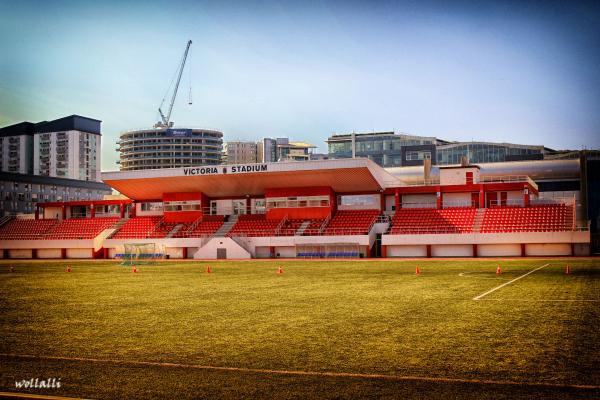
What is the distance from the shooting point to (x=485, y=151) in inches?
6137

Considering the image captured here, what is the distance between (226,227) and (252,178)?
27.1 feet

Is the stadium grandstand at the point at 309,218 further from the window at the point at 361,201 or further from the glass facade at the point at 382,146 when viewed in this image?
the glass facade at the point at 382,146

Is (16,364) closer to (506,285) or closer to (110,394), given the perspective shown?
(110,394)

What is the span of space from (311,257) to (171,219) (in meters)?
24.5

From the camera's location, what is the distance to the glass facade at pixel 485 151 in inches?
6024

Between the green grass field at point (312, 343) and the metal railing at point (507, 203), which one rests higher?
the metal railing at point (507, 203)

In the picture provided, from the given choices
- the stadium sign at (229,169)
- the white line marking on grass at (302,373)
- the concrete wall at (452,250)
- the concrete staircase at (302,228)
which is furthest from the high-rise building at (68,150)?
the white line marking on grass at (302,373)

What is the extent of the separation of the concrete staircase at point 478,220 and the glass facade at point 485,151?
304ft

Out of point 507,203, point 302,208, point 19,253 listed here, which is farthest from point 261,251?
point 19,253

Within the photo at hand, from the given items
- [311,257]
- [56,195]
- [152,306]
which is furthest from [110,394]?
[56,195]

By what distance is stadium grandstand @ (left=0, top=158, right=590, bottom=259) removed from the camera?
61.0 m

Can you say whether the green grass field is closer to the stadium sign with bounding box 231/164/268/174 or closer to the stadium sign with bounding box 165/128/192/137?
the stadium sign with bounding box 231/164/268/174

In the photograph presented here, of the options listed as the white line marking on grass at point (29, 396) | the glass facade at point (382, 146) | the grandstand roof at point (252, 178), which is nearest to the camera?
the white line marking on grass at point (29, 396)

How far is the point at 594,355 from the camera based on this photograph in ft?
36.8
